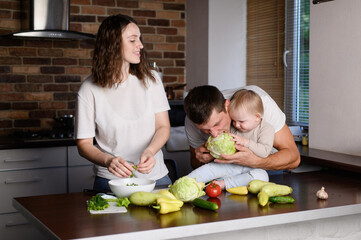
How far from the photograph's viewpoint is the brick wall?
4.26m

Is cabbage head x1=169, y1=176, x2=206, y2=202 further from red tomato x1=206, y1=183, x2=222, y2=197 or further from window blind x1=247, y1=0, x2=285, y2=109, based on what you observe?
window blind x1=247, y1=0, x2=285, y2=109

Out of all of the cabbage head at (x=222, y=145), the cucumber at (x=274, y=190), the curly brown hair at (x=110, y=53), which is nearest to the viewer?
the cucumber at (x=274, y=190)

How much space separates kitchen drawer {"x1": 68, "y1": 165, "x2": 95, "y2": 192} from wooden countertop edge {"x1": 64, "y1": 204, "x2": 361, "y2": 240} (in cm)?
224

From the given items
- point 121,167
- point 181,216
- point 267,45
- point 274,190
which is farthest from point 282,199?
point 267,45

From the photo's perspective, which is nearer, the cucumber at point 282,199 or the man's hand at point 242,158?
the cucumber at point 282,199

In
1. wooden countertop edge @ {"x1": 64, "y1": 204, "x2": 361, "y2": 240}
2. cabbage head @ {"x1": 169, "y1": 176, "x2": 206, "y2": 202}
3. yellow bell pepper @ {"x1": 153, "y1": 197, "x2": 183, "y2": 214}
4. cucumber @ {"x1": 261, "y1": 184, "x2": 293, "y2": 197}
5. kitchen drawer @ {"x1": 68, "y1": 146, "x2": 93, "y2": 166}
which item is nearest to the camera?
wooden countertop edge @ {"x1": 64, "y1": 204, "x2": 361, "y2": 240}

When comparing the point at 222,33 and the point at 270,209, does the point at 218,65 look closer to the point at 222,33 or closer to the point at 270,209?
the point at 222,33

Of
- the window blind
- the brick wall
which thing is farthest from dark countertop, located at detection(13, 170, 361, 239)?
the brick wall

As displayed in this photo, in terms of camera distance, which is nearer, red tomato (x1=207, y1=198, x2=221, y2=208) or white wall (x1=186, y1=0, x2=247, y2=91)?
red tomato (x1=207, y1=198, x2=221, y2=208)

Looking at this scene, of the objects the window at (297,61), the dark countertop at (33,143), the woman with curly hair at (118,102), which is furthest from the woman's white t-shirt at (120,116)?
the window at (297,61)

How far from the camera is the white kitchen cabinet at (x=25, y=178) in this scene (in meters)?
3.69

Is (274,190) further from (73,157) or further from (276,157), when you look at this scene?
(73,157)

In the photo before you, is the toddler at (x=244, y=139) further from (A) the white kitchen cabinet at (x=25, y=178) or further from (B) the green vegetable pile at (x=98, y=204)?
(A) the white kitchen cabinet at (x=25, y=178)

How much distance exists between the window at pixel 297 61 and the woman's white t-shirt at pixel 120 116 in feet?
6.28
